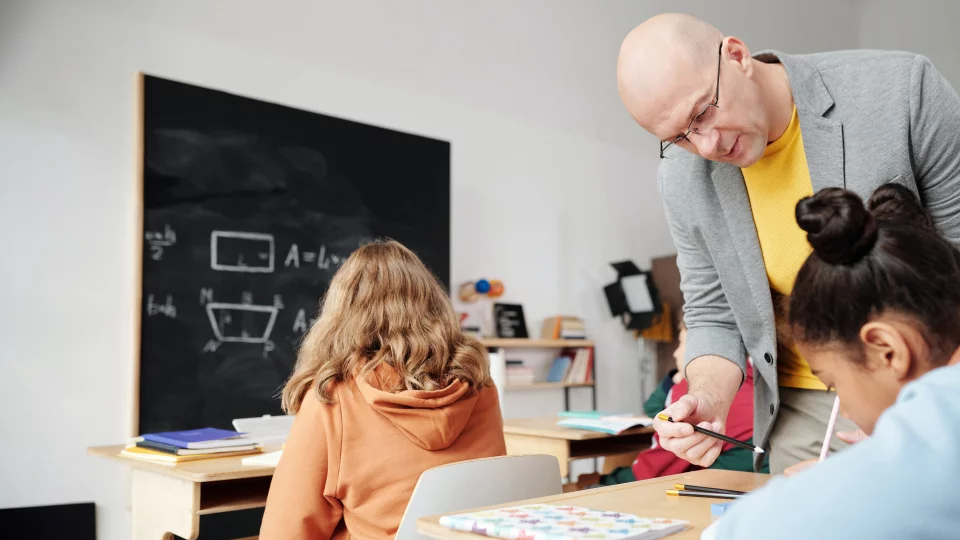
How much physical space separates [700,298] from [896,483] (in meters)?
1.12

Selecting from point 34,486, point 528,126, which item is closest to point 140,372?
point 34,486

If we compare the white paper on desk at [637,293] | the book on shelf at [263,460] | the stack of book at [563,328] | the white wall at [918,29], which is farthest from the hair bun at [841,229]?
the white wall at [918,29]

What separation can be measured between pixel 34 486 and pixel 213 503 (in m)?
1.91

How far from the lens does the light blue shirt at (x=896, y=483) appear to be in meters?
0.58

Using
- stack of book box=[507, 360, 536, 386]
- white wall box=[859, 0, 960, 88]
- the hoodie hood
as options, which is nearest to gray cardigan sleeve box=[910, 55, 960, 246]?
the hoodie hood

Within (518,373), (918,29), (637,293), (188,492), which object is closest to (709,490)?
(188,492)

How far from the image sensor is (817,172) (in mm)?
1402

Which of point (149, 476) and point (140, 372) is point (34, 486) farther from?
point (149, 476)

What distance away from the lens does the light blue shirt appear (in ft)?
1.90

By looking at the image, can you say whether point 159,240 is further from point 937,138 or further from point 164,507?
point 937,138

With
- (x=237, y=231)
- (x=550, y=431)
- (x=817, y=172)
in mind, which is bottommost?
(x=550, y=431)

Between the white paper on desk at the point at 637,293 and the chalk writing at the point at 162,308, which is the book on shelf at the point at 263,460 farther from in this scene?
the white paper on desk at the point at 637,293

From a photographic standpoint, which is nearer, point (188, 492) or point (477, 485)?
point (477, 485)

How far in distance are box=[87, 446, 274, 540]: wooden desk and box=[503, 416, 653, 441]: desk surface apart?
3.47 ft
